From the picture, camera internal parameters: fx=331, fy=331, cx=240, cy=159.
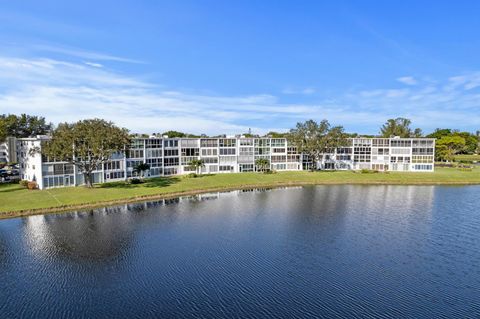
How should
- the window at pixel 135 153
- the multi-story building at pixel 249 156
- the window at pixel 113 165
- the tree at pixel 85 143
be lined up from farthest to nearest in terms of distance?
the multi-story building at pixel 249 156, the window at pixel 135 153, the window at pixel 113 165, the tree at pixel 85 143

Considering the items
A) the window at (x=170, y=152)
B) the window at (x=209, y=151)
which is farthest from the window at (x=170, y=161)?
the window at (x=209, y=151)

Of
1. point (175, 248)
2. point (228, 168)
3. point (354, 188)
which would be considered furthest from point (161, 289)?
Answer: point (228, 168)

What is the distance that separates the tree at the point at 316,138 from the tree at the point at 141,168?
42.2m

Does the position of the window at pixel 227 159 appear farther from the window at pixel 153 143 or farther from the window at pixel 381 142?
the window at pixel 381 142

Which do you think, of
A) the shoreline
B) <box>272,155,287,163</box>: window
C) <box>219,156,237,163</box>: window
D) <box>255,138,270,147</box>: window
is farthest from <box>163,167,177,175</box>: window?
<box>272,155,287,163</box>: window

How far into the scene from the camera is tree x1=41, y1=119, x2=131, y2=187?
59572 millimetres

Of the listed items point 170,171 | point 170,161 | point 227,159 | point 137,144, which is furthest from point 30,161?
point 227,159

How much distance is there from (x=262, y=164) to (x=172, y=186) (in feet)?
106

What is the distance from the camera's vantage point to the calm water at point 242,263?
77.6 ft

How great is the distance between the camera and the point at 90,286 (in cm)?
2652

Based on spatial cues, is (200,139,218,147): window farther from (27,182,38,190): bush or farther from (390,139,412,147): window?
(390,139,412,147): window

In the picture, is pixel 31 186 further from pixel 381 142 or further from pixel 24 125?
pixel 381 142

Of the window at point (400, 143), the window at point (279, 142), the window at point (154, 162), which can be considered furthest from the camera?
the window at point (279, 142)

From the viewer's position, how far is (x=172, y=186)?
70375 millimetres
